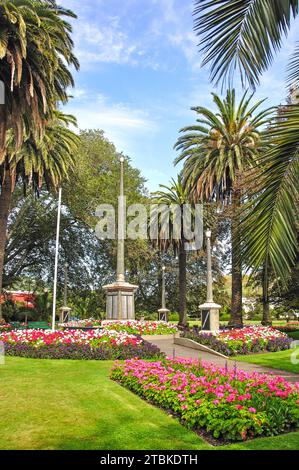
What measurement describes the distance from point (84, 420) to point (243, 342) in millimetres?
10816

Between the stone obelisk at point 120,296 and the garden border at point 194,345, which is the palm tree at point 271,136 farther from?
the stone obelisk at point 120,296

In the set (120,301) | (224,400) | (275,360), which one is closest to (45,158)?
(120,301)

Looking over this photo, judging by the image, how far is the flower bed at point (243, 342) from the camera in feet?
51.5

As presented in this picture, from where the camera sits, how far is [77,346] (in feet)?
47.4

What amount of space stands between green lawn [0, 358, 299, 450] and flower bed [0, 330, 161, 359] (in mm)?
3703

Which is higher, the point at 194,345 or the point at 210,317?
the point at 210,317

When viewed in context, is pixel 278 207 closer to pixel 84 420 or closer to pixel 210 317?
pixel 84 420

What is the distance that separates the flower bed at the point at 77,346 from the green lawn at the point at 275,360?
3.16 metres

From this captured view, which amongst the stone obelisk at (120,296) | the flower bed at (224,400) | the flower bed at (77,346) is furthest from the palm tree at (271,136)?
the stone obelisk at (120,296)

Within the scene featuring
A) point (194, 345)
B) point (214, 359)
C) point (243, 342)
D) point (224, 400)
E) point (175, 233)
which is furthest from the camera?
point (175, 233)

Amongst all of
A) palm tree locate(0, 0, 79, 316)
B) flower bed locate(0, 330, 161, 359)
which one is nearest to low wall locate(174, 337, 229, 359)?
flower bed locate(0, 330, 161, 359)

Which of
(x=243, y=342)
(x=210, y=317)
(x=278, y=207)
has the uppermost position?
(x=278, y=207)

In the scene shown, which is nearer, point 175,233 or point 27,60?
point 27,60
